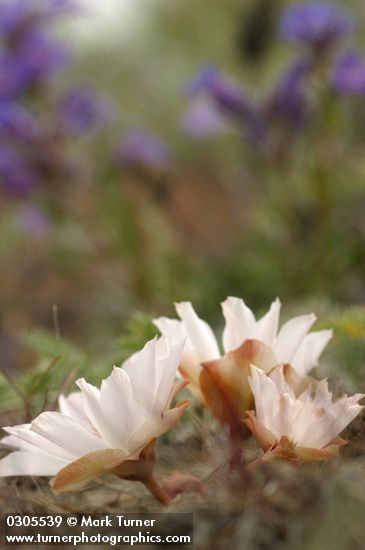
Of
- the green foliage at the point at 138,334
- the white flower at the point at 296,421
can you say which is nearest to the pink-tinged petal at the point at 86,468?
the white flower at the point at 296,421

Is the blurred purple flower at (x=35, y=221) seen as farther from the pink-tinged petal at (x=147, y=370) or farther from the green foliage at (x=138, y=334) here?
the pink-tinged petal at (x=147, y=370)

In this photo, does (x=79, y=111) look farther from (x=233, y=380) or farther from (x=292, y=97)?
(x=233, y=380)

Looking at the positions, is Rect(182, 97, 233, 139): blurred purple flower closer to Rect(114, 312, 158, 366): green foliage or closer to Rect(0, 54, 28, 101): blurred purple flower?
Rect(0, 54, 28, 101): blurred purple flower

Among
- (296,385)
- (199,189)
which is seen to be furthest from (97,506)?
(199,189)

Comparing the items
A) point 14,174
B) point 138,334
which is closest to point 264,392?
point 138,334

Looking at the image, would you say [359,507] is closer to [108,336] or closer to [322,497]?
[322,497]

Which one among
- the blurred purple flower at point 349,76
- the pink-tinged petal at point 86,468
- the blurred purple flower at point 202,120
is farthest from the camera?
the blurred purple flower at point 202,120

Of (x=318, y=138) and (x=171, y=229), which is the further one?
(x=171, y=229)
